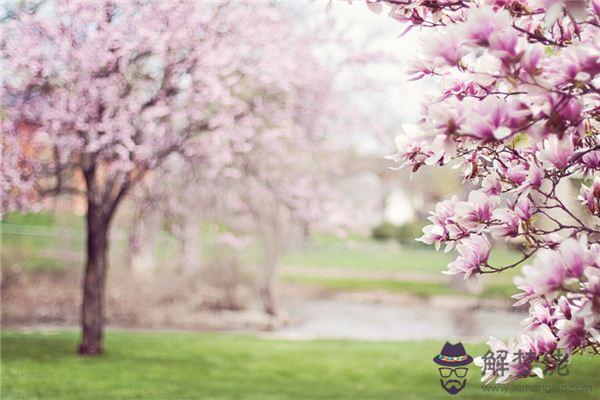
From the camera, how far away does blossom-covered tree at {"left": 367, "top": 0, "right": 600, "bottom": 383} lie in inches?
67.3

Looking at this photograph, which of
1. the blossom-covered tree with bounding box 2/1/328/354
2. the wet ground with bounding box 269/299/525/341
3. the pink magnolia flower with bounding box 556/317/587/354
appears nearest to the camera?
the pink magnolia flower with bounding box 556/317/587/354

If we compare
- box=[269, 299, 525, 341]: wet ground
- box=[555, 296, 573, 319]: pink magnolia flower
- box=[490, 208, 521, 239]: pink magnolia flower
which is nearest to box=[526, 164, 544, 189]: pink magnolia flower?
box=[490, 208, 521, 239]: pink magnolia flower

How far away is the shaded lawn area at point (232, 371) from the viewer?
622 cm

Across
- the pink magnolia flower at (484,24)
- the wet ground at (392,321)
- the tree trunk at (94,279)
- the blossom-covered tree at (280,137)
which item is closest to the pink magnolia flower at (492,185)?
the pink magnolia flower at (484,24)

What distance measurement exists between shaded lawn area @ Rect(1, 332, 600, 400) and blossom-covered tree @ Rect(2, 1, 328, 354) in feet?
3.26

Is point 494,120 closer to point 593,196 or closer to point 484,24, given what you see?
point 484,24

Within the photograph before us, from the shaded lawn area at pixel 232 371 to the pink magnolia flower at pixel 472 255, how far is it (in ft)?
13.3

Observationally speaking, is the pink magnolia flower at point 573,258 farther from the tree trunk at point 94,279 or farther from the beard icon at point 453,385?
the tree trunk at point 94,279

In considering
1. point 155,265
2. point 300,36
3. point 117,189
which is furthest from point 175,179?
Answer: point 155,265

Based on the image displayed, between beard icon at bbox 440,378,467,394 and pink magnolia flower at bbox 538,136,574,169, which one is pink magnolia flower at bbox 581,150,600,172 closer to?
pink magnolia flower at bbox 538,136,574,169

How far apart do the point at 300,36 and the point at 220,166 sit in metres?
1.96

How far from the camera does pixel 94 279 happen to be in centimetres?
792

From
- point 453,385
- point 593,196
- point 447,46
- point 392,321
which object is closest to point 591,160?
point 593,196

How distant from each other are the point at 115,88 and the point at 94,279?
2.30 m
